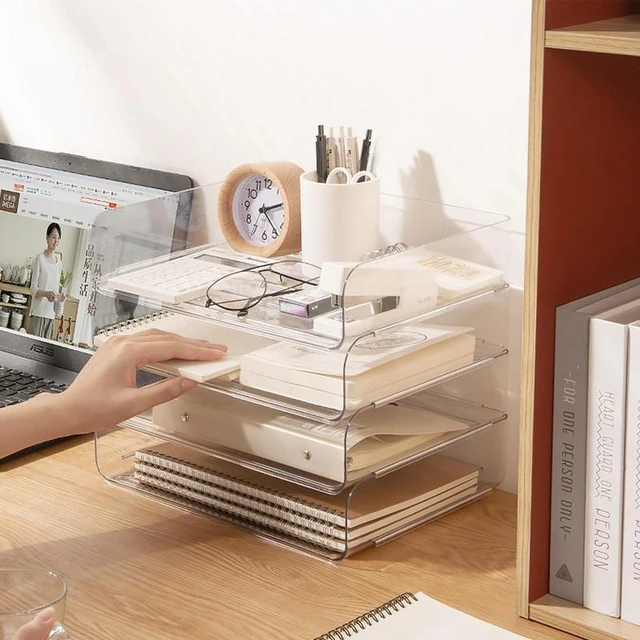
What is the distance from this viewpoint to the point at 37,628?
0.90 m

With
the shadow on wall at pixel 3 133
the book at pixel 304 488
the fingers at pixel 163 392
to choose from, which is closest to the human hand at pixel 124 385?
the fingers at pixel 163 392

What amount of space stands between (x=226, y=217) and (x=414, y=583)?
0.50 meters

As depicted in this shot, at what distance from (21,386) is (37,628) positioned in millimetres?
668

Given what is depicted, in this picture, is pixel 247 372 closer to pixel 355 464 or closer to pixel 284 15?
pixel 355 464

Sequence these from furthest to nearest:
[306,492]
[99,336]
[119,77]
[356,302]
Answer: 1. [119,77]
2. [99,336]
3. [306,492]
4. [356,302]

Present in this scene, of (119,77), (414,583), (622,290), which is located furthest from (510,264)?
(119,77)

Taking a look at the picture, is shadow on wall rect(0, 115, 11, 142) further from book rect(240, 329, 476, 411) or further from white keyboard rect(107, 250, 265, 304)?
book rect(240, 329, 476, 411)

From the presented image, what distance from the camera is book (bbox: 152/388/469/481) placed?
1143mm

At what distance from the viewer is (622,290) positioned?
1.07m

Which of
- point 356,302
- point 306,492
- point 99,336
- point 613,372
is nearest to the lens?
point 613,372

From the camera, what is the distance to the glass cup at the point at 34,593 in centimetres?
94

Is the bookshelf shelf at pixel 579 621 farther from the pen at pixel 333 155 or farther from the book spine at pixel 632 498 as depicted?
the pen at pixel 333 155

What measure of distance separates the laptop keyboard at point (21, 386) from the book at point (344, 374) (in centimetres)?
42

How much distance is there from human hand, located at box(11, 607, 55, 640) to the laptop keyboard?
584 millimetres
